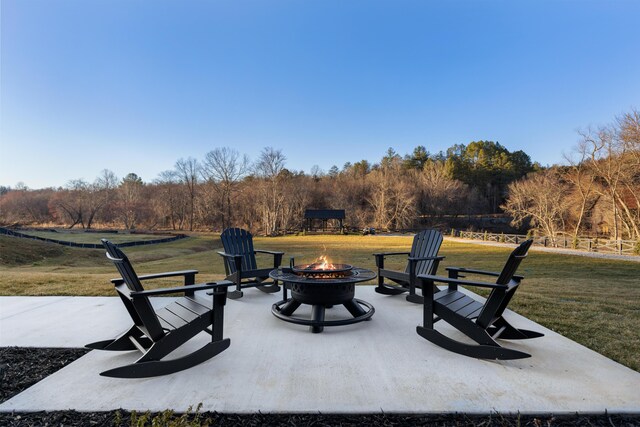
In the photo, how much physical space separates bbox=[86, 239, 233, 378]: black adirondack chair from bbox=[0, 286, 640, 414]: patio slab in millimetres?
83

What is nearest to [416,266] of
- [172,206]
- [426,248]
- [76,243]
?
[426,248]

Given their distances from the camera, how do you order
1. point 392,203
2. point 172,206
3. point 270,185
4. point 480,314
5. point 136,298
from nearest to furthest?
point 136,298
point 480,314
point 270,185
point 392,203
point 172,206

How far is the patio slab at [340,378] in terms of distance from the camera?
1886 millimetres

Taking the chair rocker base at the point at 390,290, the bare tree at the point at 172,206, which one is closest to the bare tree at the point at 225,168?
the bare tree at the point at 172,206

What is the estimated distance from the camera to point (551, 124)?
2664 cm

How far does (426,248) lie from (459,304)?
1.64 m

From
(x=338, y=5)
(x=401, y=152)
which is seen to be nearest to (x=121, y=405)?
(x=338, y=5)

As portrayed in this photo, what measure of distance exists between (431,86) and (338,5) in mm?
11960

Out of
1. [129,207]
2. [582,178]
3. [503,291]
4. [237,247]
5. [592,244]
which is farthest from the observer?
[129,207]

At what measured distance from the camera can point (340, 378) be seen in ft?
7.30

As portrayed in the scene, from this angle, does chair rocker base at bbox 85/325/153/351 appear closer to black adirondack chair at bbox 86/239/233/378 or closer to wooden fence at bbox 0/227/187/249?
black adirondack chair at bbox 86/239/233/378

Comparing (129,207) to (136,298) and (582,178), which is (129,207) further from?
(582,178)

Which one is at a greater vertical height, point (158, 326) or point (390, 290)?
point (158, 326)

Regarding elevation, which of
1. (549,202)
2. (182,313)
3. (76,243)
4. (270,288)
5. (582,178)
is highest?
(582,178)
